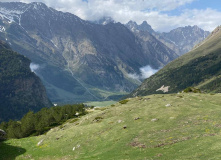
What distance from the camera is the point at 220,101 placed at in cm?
6938

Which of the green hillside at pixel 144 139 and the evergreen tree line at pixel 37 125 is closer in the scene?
the green hillside at pixel 144 139

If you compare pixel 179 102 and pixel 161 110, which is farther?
pixel 179 102

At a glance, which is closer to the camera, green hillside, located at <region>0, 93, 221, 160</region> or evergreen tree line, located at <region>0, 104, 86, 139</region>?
green hillside, located at <region>0, 93, 221, 160</region>

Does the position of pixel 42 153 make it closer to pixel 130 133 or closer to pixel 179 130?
pixel 130 133

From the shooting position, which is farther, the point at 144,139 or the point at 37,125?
the point at 37,125

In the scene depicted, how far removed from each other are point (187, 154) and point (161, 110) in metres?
31.9

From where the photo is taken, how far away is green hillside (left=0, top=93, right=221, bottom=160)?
108ft

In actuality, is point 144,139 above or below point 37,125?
below

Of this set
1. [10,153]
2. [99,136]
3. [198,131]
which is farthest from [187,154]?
[10,153]

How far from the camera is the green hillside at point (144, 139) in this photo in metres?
32.8

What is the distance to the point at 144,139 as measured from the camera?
1615 inches

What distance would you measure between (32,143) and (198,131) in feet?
154

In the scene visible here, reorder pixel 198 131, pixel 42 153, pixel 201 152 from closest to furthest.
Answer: pixel 201 152
pixel 198 131
pixel 42 153

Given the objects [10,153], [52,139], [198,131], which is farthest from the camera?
[52,139]
